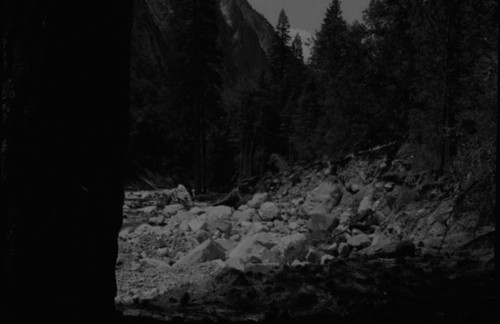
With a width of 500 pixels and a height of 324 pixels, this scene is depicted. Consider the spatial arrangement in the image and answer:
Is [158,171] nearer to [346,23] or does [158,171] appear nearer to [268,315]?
[346,23]

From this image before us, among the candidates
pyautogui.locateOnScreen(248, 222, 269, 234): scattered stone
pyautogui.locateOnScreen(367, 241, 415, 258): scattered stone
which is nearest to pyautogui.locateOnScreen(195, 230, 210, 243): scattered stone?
pyautogui.locateOnScreen(248, 222, 269, 234): scattered stone

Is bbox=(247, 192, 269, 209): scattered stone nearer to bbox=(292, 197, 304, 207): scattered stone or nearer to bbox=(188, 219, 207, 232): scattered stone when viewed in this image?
bbox=(292, 197, 304, 207): scattered stone

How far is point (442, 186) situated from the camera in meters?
8.49

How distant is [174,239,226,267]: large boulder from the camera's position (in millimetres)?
7766

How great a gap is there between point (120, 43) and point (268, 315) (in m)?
1.80

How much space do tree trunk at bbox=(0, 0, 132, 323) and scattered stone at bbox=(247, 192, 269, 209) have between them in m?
A: 12.5

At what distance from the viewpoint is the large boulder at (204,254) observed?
7.77 m

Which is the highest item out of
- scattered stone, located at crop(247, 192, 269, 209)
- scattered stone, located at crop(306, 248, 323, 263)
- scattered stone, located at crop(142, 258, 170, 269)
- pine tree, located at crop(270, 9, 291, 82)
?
pine tree, located at crop(270, 9, 291, 82)

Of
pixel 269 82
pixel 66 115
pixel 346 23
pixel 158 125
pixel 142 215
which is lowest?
pixel 142 215

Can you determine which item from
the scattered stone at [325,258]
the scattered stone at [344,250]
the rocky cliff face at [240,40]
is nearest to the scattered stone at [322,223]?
the scattered stone at [344,250]

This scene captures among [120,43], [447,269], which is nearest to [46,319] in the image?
[120,43]

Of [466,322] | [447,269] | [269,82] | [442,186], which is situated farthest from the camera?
[269,82]

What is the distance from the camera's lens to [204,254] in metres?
7.91

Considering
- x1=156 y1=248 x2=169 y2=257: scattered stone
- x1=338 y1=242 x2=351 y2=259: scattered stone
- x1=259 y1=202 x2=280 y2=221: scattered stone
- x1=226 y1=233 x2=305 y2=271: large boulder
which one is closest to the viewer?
x1=338 y1=242 x2=351 y2=259: scattered stone
